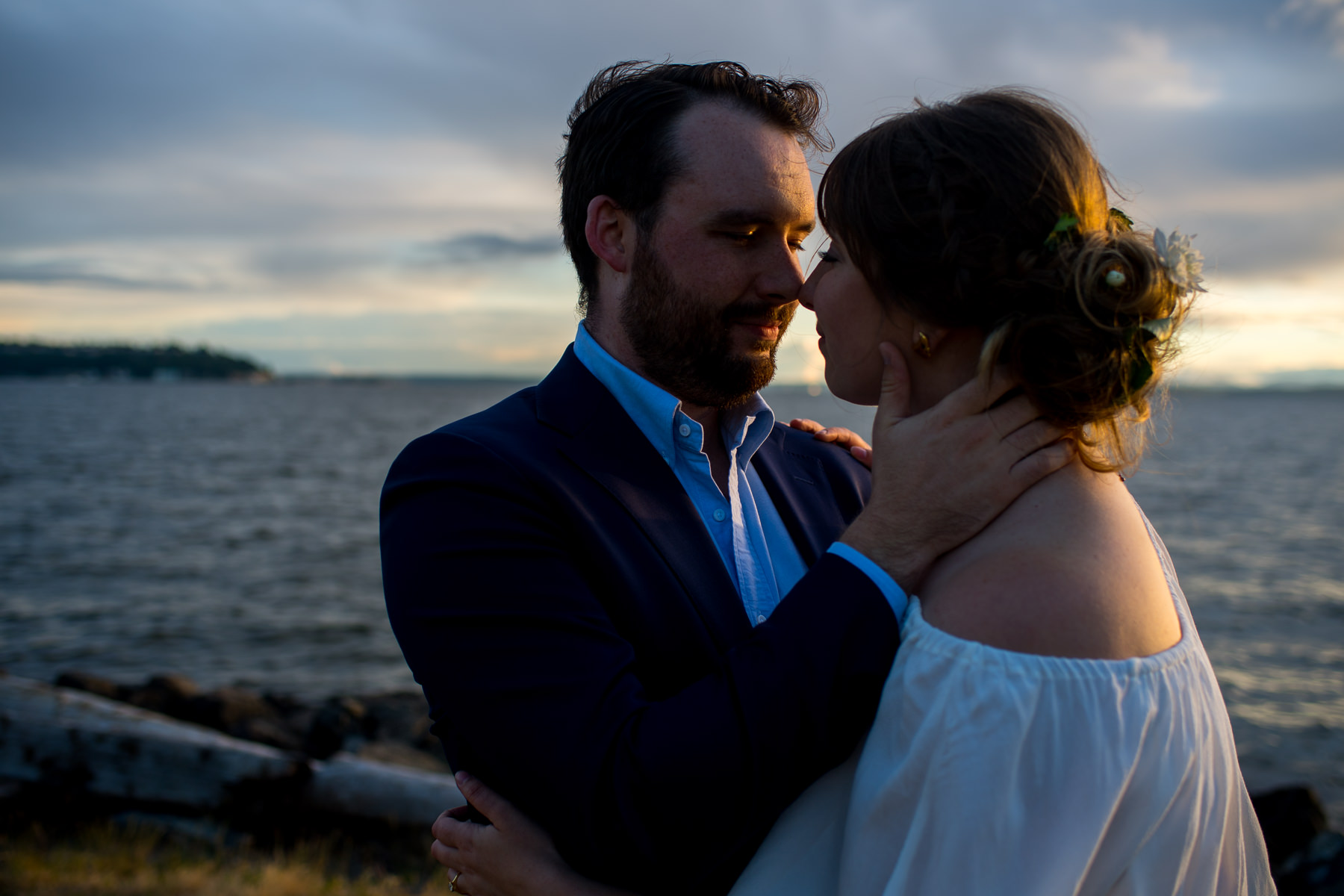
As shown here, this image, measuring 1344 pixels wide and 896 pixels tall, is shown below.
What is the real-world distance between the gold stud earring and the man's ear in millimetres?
1178

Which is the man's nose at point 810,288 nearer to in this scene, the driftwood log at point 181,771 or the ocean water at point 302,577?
the ocean water at point 302,577

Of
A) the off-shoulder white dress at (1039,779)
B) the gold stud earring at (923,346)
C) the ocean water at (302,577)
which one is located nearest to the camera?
the off-shoulder white dress at (1039,779)

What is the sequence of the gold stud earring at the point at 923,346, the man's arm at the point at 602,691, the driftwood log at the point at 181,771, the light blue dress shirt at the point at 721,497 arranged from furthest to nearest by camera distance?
the driftwood log at the point at 181,771 < the light blue dress shirt at the point at 721,497 < the gold stud earring at the point at 923,346 < the man's arm at the point at 602,691

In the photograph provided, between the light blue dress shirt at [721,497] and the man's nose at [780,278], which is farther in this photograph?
the man's nose at [780,278]

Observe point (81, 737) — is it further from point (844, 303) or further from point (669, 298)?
point (844, 303)

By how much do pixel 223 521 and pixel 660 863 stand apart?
22284 millimetres

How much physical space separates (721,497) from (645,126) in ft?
3.84

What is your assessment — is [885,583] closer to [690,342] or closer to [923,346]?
[923,346]

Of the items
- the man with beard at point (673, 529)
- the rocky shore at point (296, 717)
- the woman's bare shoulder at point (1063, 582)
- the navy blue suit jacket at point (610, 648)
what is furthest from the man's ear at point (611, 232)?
the rocky shore at point (296, 717)

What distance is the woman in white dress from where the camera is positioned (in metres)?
1.40

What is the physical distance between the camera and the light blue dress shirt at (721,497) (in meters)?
2.23

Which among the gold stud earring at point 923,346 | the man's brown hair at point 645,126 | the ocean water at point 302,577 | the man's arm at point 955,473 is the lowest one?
the ocean water at point 302,577

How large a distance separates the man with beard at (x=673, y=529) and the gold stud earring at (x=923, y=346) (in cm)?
6

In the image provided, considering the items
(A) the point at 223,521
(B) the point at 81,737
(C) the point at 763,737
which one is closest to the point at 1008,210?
(C) the point at 763,737
